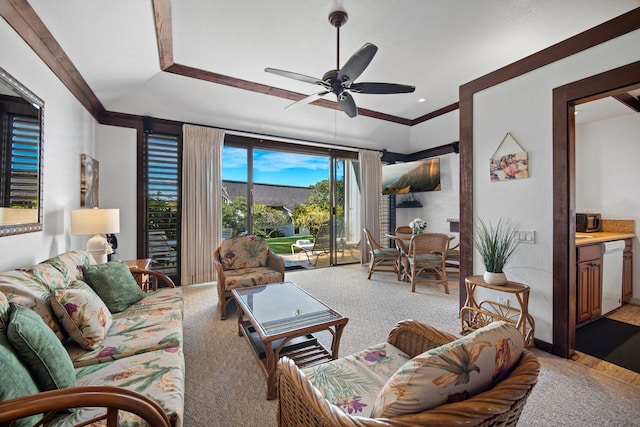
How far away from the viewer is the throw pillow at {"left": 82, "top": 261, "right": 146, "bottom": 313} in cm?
208

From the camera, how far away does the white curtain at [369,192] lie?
596 centimetres

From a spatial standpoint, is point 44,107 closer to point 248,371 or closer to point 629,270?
point 248,371

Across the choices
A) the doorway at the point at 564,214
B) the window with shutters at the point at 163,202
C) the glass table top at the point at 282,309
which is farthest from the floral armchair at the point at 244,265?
the doorway at the point at 564,214

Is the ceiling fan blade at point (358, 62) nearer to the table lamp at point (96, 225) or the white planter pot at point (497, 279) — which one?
the white planter pot at point (497, 279)

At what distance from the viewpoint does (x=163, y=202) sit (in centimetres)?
421

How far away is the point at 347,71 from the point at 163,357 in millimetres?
2445

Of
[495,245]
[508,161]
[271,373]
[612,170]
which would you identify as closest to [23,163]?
[271,373]

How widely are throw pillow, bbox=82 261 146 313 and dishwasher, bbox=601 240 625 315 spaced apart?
15.2 feet

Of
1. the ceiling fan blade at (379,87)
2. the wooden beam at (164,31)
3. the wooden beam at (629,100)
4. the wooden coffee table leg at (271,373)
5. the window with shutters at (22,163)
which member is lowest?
the wooden coffee table leg at (271,373)

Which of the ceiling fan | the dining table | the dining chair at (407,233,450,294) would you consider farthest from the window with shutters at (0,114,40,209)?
the dining table

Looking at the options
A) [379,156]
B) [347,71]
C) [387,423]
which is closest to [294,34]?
[347,71]

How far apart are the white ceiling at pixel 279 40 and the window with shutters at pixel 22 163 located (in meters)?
0.81

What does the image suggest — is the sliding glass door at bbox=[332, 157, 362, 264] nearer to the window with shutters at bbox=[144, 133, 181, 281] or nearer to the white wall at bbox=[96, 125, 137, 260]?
the window with shutters at bbox=[144, 133, 181, 281]

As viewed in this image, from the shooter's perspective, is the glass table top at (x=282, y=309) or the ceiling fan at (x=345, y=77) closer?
the glass table top at (x=282, y=309)
